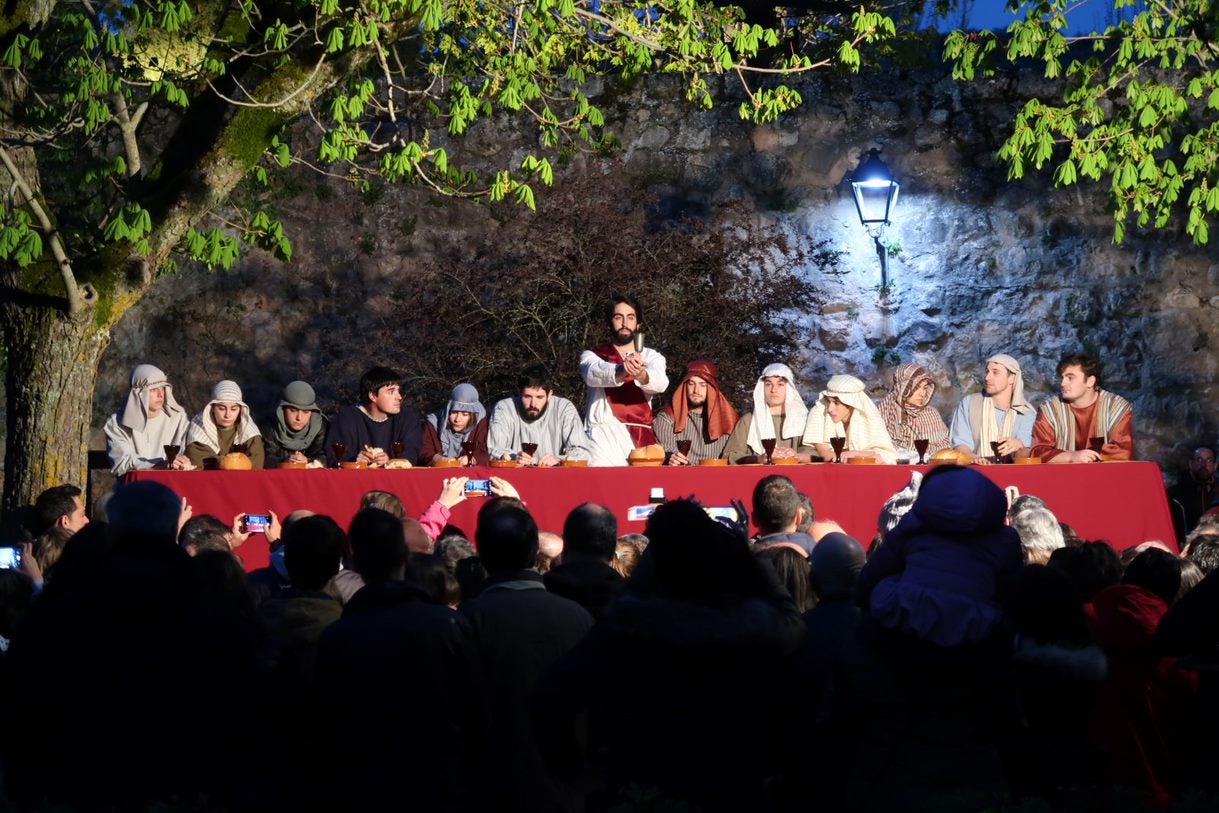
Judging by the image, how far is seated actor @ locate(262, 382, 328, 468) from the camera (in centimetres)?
1105

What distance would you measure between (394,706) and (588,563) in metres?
1.09

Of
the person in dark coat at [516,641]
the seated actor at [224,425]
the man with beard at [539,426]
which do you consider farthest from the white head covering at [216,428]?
the person in dark coat at [516,641]

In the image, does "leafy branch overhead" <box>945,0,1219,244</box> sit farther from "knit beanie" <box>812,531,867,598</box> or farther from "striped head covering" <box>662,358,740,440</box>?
"knit beanie" <box>812,531,867,598</box>

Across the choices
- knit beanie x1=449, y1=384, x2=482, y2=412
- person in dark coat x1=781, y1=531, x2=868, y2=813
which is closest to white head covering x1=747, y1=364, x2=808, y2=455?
knit beanie x1=449, y1=384, x2=482, y2=412

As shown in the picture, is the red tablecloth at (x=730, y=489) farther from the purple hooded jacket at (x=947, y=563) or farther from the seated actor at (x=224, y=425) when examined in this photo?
the purple hooded jacket at (x=947, y=563)

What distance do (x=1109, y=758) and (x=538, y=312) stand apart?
940 centimetres

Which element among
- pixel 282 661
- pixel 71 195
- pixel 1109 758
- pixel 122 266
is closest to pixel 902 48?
pixel 122 266

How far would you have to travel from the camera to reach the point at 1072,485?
879cm

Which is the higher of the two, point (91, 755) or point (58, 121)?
point (58, 121)

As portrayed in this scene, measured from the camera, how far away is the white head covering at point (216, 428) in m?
10.9

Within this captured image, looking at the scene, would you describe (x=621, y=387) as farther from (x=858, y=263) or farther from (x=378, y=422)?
(x=858, y=263)

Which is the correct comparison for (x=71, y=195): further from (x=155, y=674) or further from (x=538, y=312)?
(x=155, y=674)

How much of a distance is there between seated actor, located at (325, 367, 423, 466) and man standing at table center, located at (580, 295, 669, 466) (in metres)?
1.38

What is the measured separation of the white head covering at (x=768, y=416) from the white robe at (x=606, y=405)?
2.38 feet
